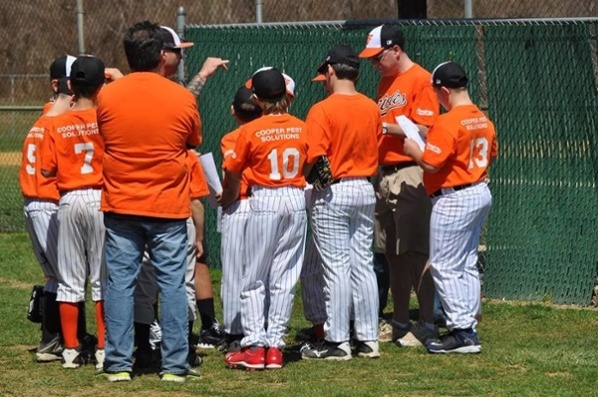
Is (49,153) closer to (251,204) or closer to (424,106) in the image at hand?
(251,204)

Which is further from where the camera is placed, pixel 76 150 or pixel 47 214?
pixel 47 214

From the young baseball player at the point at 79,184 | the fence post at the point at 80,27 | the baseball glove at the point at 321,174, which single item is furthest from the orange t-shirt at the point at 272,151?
the fence post at the point at 80,27

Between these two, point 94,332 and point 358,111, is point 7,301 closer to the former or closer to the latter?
point 94,332

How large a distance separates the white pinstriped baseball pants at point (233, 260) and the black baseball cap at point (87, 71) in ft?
4.03

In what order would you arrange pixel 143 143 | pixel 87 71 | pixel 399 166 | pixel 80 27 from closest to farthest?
pixel 143 143, pixel 87 71, pixel 399 166, pixel 80 27

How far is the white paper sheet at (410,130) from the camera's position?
8.22m

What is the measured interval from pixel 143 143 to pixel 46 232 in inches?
56.4

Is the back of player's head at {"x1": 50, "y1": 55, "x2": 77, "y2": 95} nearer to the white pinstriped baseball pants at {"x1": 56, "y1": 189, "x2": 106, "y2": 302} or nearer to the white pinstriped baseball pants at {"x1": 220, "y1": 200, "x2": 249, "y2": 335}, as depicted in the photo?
the white pinstriped baseball pants at {"x1": 56, "y1": 189, "x2": 106, "y2": 302}

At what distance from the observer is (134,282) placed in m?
7.50

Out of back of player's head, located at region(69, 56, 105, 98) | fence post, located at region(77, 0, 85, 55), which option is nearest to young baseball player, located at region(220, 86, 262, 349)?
back of player's head, located at region(69, 56, 105, 98)

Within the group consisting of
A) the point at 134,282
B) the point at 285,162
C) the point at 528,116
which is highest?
the point at 528,116

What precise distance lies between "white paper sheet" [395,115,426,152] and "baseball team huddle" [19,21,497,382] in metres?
0.01

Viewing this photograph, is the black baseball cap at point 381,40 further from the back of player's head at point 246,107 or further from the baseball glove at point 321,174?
the baseball glove at point 321,174

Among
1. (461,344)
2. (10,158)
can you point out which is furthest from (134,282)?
(10,158)
